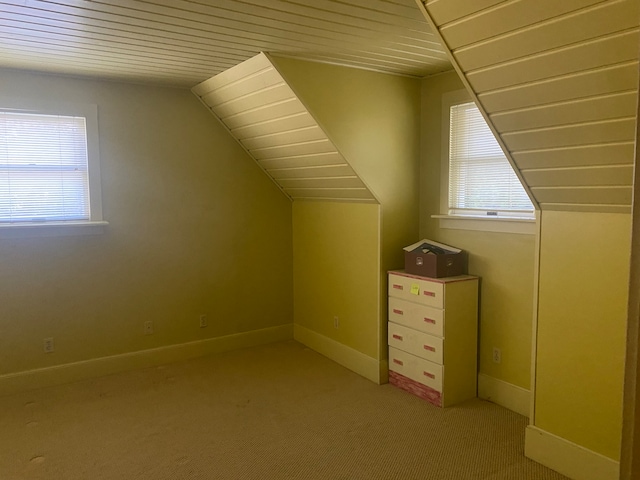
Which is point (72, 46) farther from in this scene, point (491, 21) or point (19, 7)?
point (491, 21)

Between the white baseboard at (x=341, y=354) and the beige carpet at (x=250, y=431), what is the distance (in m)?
0.09

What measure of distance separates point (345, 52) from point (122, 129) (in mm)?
1826

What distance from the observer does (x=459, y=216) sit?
3504 millimetres

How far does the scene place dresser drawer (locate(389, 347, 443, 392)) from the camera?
3.30m

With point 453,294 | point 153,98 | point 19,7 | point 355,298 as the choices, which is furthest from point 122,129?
point 453,294

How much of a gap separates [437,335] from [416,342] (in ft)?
0.70

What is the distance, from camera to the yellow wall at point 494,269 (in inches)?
124

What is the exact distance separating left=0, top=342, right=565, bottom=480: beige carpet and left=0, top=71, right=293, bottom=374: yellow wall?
0.41 meters

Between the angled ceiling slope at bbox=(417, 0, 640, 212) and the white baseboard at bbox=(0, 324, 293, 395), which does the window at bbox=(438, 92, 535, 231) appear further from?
the white baseboard at bbox=(0, 324, 293, 395)

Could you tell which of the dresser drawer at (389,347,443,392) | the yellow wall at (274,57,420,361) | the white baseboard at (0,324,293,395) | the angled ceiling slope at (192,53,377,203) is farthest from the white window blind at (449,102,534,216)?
the white baseboard at (0,324,293,395)

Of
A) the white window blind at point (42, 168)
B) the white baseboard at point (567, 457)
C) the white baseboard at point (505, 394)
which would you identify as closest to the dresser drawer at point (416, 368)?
the white baseboard at point (505, 394)

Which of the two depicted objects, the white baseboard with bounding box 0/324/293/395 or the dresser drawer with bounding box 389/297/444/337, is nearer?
the dresser drawer with bounding box 389/297/444/337

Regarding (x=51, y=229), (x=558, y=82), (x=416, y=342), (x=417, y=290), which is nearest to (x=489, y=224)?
(x=417, y=290)

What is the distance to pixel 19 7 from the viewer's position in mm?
2178
